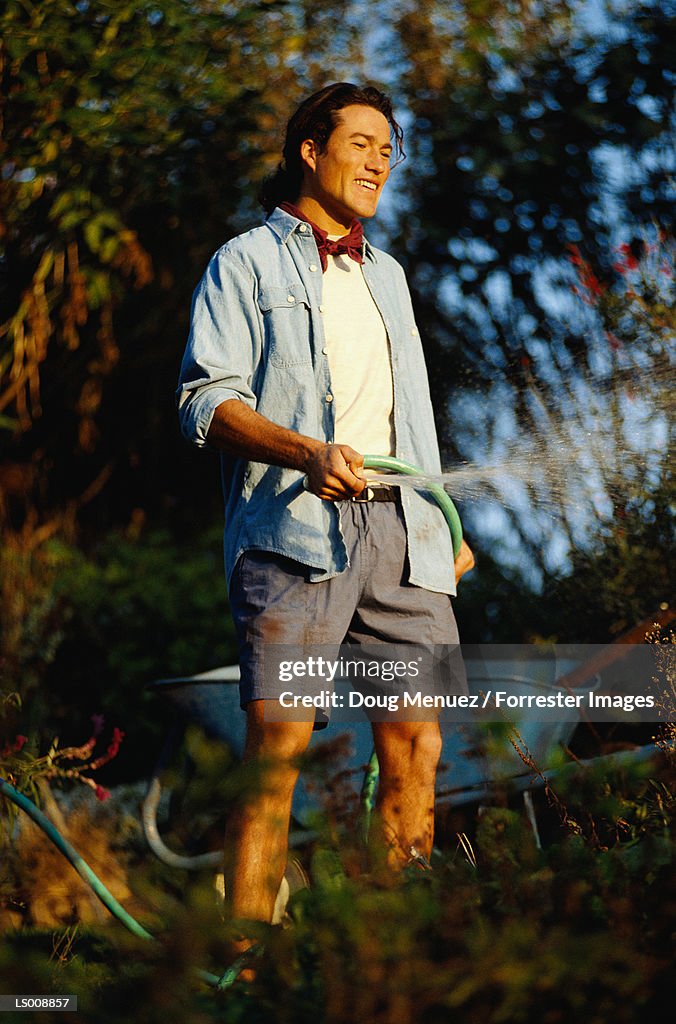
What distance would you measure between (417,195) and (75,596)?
2.21 metres

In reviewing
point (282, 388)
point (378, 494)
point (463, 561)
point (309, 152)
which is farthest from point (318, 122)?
point (463, 561)

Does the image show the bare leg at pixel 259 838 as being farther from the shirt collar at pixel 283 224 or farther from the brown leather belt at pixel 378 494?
the shirt collar at pixel 283 224

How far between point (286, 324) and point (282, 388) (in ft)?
0.40

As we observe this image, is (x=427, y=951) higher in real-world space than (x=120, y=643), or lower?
higher

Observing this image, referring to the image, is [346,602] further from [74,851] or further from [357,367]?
[74,851]

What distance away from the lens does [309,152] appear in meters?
2.39

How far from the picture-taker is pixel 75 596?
4.80 m

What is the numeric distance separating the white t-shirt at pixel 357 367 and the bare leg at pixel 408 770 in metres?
0.52

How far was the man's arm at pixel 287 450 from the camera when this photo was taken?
6.41ft

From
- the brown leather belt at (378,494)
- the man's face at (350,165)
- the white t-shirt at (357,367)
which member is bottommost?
the brown leather belt at (378,494)

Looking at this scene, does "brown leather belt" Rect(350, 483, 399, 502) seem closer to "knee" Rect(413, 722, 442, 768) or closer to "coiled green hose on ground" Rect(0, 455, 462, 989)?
"coiled green hose on ground" Rect(0, 455, 462, 989)

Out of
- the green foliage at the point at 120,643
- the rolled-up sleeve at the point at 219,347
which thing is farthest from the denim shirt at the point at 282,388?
the green foliage at the point at 120,643

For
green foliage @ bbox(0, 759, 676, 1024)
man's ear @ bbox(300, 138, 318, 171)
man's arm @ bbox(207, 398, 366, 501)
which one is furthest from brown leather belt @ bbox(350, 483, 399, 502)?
green foliage @ bbox(0, 759, 676, 1024)

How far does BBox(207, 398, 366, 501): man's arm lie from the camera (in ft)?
6.41
